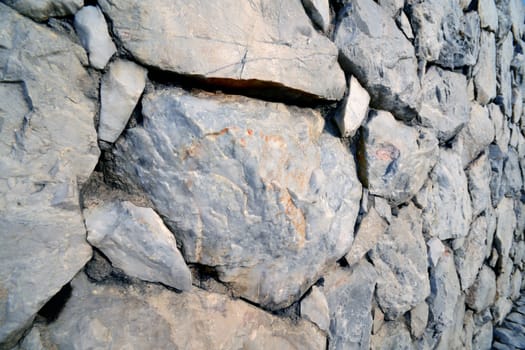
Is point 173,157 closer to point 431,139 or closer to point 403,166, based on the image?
point 403,166

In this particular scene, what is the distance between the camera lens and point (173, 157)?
2.10ft

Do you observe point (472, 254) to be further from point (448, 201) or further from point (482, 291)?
point (448, 201)

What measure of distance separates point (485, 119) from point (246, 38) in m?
1.49

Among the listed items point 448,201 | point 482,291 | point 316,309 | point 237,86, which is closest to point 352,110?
point 237,86

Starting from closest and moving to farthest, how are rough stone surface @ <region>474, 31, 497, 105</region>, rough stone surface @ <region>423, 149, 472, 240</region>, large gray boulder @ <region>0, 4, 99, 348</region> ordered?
large gray boulder @ <region>0, 4, 99, 348</region>
rough stone surface @ <region>423, 149, 472, 240</region>
rough stone surface @ <region>474, 31, 497, 105</region>

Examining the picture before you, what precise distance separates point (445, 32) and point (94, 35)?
124cm

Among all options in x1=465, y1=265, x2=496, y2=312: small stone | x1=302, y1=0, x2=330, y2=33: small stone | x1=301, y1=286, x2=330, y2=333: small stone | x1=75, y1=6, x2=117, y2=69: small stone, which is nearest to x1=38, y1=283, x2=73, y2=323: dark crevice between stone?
x1=75, y1=6, x2=117, y2=69: small stone

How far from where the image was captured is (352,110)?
2.98ft

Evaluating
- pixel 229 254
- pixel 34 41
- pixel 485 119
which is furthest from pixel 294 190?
pixel 485 119

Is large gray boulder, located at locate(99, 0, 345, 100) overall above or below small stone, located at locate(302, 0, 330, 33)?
below

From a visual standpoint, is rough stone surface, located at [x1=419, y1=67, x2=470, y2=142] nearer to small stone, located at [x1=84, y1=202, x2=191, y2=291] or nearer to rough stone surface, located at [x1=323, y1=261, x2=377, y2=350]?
rough stone surface, located at [x1=323, y1=261, x2=377, y2=350]

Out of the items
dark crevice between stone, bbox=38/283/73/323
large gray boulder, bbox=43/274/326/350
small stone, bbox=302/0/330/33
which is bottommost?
large gray boulder, bbox=43/274/326/350

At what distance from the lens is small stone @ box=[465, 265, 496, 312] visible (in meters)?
1.60

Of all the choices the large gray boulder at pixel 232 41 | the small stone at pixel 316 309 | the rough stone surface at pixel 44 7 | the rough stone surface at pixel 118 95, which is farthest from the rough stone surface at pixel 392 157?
the rough stone surface at pixel 44 7
